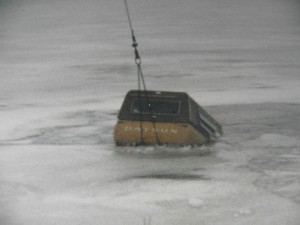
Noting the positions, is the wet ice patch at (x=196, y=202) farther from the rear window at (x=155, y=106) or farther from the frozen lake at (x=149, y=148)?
the rear window at (x=155, y=106)

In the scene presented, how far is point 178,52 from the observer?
30.3 metres

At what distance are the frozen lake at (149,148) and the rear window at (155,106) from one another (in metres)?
0.90

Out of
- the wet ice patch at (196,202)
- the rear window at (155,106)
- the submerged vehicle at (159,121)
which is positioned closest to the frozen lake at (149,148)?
the wet ice patch at (196,202)

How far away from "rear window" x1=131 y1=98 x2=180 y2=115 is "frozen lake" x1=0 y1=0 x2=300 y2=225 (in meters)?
0.90

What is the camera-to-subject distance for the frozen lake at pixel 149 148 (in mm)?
9680

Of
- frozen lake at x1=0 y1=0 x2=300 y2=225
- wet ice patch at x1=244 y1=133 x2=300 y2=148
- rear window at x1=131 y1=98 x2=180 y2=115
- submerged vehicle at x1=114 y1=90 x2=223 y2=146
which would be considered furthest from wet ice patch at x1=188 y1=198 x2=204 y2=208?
wet ice patch at x1=244 y1=133 x2=300 y2=148

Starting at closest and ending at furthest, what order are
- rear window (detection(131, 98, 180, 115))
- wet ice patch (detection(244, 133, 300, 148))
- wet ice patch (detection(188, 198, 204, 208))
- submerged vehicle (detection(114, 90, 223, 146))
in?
1. wet ice patch (detection(188, 198, 204, 208))
2. submerged vehicle (detection(114, 90, 223, 146))
3. rear window (detection(131, 98, 180, 115))
4. wet ice patch (detection(244, 133, 300, 148))

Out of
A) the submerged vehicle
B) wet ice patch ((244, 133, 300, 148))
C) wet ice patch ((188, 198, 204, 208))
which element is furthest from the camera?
wet ice patch ((244, 133, 300, 148))

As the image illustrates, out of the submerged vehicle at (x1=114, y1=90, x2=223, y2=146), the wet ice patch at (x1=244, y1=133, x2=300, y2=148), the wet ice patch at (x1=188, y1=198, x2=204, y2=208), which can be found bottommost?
the wet ice patch at (x1=244, y1=133, x2=300, y2=148)

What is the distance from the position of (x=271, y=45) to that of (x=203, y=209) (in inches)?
949

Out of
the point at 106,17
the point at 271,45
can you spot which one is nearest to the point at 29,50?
the point at 271,45

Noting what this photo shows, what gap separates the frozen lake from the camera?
9680 mm

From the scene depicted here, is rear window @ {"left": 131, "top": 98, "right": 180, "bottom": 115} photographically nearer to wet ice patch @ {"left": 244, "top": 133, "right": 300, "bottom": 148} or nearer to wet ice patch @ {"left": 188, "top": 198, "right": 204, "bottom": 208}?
wet ice patch @ {"left": 244, "top": 133, "right": 300, "bottom": 148}

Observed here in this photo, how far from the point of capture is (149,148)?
1328 centimetres
